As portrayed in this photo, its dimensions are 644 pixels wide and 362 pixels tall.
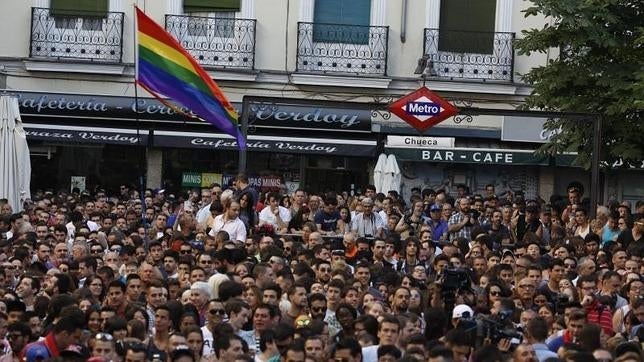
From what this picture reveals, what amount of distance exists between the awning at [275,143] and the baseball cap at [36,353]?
63.4 ft

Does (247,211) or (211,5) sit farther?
(211,5)

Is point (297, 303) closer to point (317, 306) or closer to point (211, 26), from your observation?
point (317, 306)

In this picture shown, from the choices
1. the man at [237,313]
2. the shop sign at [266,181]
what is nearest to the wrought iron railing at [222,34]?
the shop sign at [266,181]

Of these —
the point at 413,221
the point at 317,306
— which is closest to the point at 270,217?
the point at 413,221

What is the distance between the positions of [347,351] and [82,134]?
66.0 feet

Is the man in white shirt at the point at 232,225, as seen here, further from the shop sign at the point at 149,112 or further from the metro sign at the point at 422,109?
the shop sign at the point at 149,112

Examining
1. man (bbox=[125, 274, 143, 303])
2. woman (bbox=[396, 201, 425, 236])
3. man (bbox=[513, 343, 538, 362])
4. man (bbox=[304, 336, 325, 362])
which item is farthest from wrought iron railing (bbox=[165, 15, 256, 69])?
man (bbox=[513, 343, 538, 362])

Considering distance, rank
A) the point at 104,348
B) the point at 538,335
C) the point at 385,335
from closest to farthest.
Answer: the point at 104,348 → the point at 385,335 → the point at 538,335

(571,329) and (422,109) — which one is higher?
(422,109)

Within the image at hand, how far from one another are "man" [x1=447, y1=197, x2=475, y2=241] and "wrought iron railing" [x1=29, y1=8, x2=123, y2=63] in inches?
456

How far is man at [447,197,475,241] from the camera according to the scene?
75.7 ft

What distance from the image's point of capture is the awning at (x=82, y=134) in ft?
108

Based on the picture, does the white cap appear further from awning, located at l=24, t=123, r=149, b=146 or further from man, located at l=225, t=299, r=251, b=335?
awning, located at l=24, t=123, r=149, b=146

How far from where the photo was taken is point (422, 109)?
79.4 ft
